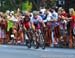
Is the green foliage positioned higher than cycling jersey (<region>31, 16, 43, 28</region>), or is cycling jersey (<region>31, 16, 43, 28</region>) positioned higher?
cycling jersey (<region>31, 16, 43, 28</region>)

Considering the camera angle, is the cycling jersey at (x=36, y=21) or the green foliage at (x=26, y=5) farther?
the green foliage at (x=26, y=5)

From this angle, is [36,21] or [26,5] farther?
[26,5]

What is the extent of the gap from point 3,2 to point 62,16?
2642 cm

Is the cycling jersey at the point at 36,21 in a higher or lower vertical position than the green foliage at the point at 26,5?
higher

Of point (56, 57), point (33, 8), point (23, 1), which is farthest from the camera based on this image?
point (23, 1)

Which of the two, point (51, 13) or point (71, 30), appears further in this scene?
point (51, 13)

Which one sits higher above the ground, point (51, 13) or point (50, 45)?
point (51, 13)

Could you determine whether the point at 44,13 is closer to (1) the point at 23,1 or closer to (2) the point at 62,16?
(2) the point at 62,16

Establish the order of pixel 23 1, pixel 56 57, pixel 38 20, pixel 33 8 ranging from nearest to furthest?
pixel 56 57
pixel 38 20
pixel 33 8
pixel 23 1

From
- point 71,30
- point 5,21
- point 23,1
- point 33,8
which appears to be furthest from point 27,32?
point 23,1

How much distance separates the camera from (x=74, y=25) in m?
22.9

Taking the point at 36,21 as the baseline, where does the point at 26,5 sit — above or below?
below

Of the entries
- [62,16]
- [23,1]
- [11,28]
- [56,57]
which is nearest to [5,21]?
[11,28]

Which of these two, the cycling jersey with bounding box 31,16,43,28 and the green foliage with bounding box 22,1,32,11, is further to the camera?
the green foliage with bounding box 22,1,32,11
